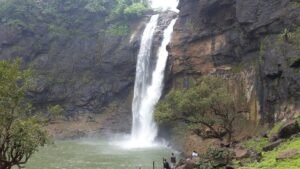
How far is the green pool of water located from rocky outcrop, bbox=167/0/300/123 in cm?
1015

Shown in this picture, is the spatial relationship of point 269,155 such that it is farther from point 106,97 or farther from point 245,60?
point 106,97

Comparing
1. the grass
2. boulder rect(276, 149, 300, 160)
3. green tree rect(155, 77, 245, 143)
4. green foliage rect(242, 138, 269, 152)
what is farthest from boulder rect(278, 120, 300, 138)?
green tree rect(155, 77, 245, 143)

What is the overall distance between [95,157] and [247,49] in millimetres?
18295

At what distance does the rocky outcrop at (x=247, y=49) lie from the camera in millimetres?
32844

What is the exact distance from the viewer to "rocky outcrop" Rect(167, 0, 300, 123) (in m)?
32.8

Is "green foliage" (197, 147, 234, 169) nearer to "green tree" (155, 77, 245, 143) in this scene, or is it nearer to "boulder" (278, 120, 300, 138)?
"boulder" (278, 120, 300, 138)

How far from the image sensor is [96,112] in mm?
62156

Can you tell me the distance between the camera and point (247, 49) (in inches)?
1624

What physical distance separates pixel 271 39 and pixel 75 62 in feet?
121

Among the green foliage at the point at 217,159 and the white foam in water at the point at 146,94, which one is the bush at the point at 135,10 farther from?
the green foliage at the point at 217,159

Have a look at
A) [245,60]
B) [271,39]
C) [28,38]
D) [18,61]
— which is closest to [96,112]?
[28,38]

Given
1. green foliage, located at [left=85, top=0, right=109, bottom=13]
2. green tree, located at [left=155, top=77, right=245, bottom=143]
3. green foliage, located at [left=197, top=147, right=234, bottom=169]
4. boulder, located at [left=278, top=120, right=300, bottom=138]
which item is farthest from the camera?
green foliage, located at [left=85, top=0, right=109, bottom=13]

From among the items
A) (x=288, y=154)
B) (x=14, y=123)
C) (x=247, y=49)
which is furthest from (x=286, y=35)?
(x=14, y=123)

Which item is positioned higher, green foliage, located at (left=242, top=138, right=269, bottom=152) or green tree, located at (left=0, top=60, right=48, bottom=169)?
green tree, located at (left=0, top=60, right=48, bottom=169)
